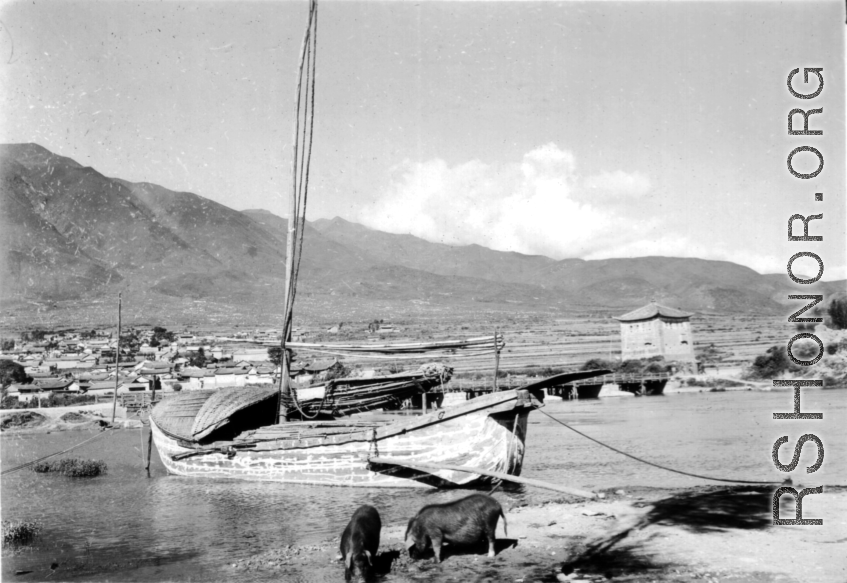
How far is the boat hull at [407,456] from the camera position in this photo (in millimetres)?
14719

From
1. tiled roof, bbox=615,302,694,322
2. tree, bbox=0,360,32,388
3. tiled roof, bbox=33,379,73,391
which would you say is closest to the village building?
tiled roof, bbox=615,302,694,322

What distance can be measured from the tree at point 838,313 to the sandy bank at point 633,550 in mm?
65009

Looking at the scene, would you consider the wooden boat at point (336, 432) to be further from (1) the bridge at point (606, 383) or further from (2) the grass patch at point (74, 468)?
(1) the bridge at point (606, 383)

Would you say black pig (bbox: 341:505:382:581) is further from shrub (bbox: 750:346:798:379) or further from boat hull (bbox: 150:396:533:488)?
shrub (bbox: 750:346:798:379)

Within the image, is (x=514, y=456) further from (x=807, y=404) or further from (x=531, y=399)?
(x=807, y=404)

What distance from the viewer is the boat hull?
48.3 feet

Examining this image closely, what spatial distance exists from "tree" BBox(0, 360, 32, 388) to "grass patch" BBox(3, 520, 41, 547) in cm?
5127

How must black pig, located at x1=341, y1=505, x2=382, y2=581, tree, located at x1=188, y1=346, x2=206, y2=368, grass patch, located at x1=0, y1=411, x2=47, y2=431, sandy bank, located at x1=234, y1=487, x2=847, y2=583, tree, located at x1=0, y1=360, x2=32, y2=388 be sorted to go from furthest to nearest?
tree, located at x1=188, y1=346, x2=206, y2=368 < tree, located at x1=0, y1=360, x2=32, y2=388 < grass patch, located at x1=0, y1=411, x2=47, y2=431 < black pig, located at x1=341, y1=505, x2=382, y2=581 < sandy bank, located at x1=234, y1=487, x2=847, y2=583

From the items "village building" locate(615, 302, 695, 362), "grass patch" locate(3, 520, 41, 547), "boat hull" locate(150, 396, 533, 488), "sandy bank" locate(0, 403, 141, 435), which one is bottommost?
"sandy bank" locate(0, 403, 141, 435)

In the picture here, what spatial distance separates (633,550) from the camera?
9.14m

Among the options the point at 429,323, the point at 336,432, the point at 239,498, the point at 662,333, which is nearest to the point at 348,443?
the point at 336,432

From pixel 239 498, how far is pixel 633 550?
10.0 metres

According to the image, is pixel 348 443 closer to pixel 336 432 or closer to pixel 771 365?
pixel 336 432

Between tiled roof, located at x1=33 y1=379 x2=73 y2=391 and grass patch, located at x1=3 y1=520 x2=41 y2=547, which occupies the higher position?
grass patch, located at x1=3 y1=520 x2=41 y2=547
